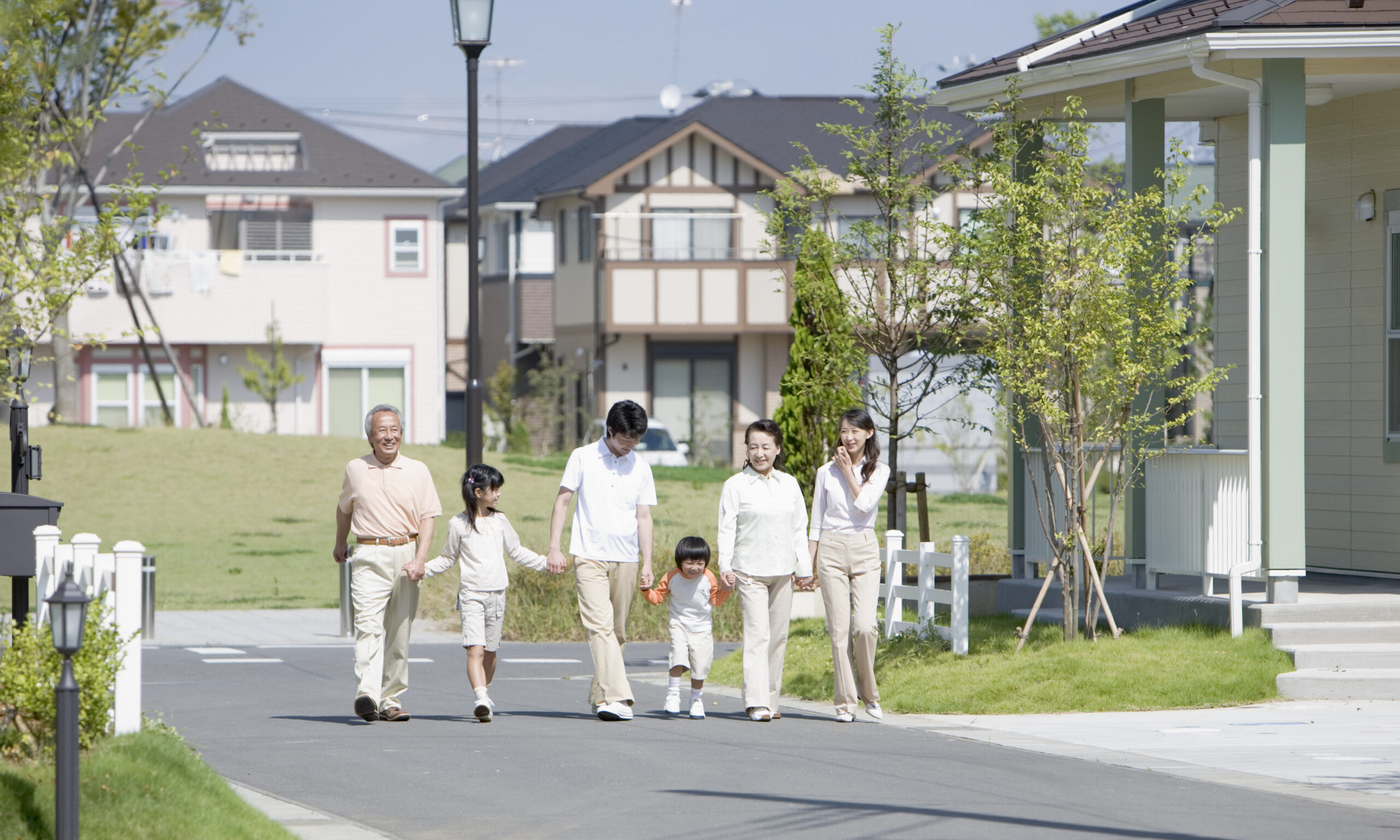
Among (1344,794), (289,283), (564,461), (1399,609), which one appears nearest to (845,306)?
(1399,609)

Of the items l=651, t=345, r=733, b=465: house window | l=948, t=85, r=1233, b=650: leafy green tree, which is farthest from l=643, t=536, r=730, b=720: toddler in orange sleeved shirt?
l=651, t=345, r=733, b=465: house window

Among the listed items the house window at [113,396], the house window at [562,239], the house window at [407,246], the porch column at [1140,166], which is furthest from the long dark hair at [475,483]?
the house window at [113,396]

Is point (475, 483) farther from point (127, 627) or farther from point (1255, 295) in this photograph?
point (1255, 295)

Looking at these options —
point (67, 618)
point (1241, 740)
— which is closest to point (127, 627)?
point (67, 618)

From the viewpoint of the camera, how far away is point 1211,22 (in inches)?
493

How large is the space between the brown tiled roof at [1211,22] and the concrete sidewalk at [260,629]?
7.58 metres

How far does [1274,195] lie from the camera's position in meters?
12.4

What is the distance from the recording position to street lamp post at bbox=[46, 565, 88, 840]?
637 centimetres

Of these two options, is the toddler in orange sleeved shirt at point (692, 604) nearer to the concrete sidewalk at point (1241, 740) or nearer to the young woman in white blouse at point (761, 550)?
the young woman in white blouse at point (761, 550)

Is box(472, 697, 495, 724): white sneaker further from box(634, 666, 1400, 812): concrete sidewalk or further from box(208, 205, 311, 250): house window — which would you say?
box(208, 205, 311, 250): house window

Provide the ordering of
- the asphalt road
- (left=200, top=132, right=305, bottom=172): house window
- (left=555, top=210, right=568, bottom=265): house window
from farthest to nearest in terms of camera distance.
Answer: (left=200, top=132, right=305, bottom=172): house window, (left=555, top=210, right=568, bottom=265): house window, the asphalt road

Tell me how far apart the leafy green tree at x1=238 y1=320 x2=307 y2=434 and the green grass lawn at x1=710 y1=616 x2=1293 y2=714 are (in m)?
32.5

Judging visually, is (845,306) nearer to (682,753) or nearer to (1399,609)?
(1399,609)

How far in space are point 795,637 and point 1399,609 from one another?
4.63 m
